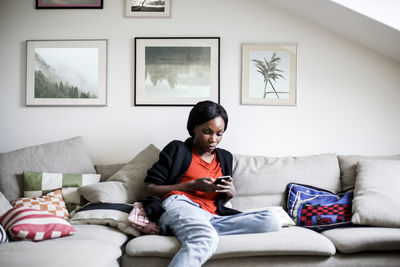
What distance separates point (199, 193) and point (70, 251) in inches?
33.5

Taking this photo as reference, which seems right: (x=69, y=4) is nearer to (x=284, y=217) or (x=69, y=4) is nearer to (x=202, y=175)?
(x=202, y=175)

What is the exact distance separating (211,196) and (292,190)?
557mm

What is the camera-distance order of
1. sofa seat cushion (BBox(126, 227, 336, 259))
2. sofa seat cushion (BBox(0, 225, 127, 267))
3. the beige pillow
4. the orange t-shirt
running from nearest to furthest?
sofa seat cushion (BBox(0, 225, 127, 267))
sofa seat cushion (BBox(126, 227, 336, 259))
the orange t-shirt
the beige pillow

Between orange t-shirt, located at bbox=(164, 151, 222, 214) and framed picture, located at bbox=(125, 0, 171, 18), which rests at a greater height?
framed picture, located at bbox=(125, 0, 171, 18)

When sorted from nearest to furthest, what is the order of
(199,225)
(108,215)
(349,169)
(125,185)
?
(199,225) → (108,215) → (125,185) → (349,169)

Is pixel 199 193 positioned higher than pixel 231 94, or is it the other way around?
pixel 231 94

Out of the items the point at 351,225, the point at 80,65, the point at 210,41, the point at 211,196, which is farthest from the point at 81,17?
the point at 351,225

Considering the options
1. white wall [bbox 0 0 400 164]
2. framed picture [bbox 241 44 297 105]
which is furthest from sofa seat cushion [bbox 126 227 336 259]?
framed picture [bbox 241 44 297 105]

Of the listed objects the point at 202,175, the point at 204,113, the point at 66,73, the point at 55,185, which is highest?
the point at 66,73

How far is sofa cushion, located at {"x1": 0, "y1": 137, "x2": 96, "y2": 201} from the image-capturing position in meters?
2.44

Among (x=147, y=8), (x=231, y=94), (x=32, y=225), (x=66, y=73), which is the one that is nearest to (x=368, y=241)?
(x=231, y=94)

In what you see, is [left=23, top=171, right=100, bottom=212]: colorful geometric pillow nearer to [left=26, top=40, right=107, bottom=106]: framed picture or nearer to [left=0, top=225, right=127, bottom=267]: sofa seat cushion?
[left=0, top=225, right=127, bottom=267]: sofa seat cushion

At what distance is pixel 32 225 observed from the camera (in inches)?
68.8

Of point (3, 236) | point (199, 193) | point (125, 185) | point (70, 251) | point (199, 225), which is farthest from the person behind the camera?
point (125, 185)
